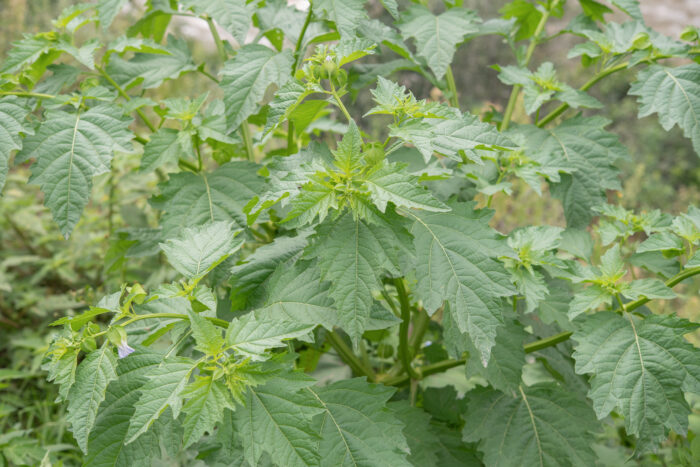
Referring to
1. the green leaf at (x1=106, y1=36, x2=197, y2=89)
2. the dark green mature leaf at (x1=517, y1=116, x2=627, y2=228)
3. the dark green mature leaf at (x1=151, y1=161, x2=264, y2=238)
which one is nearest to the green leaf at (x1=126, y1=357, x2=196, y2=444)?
the dark green mature leaf at (x1=151, y1=161, x2=264, y2=238)

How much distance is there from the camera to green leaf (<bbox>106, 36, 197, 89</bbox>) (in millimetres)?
1931

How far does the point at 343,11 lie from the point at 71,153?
859mm

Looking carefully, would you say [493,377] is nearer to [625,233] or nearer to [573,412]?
[573,412]

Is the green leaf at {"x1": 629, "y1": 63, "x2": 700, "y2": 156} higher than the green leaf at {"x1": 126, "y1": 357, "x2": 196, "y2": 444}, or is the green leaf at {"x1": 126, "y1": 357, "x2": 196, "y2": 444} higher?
the green leaf at {"x1": 629, "y1": 63, "x2": 700, "y2": 156}

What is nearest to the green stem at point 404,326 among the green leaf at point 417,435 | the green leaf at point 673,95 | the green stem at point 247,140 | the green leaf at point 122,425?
the green leaf at point 417,435

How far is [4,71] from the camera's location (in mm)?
1700

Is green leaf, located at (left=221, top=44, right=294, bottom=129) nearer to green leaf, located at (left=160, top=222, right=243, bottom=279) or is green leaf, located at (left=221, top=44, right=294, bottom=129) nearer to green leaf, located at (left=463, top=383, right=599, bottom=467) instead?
green leaf, located at (left=160, top=222, right=243, bottom=279)

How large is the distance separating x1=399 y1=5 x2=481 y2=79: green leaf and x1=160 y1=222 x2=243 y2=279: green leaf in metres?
0.83

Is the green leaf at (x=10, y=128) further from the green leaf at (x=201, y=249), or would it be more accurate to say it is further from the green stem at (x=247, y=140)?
the green stem at (x=247, y=140)

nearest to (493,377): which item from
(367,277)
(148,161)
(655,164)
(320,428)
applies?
(320,428)

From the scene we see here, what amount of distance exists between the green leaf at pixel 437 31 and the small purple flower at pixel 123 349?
1.17 m

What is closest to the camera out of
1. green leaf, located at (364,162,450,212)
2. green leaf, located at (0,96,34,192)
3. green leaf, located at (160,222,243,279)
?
green leaf, located at (364,162,450,212)

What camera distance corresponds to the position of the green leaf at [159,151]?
172 centimetres

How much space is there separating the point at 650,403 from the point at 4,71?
202cm
